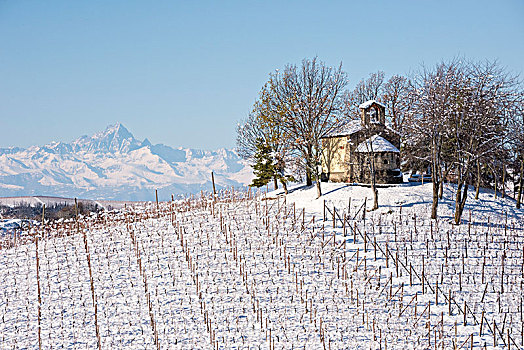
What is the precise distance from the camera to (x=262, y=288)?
12.9m

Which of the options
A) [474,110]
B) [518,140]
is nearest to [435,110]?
[474,110]

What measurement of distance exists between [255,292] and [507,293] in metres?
7.39

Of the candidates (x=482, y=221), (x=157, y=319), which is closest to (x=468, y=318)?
(x=157, y=319)

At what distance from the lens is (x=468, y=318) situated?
11352 mm

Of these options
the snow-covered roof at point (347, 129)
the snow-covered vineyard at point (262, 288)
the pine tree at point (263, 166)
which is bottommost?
the snow-covered vineyard at point (262, 288)

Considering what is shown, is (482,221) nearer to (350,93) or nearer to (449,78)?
(449,78)

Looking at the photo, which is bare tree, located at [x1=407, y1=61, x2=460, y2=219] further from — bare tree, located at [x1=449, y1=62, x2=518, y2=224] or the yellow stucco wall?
the yellow stucco wall

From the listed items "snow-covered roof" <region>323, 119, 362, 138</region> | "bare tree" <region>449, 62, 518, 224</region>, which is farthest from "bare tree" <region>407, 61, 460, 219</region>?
"snow-covered roof" <region>323, 119, 362, 138</region>

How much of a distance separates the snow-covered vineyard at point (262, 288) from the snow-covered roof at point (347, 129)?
14.1m

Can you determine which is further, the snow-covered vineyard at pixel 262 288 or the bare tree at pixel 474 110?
the bare tree at pixel 474 110

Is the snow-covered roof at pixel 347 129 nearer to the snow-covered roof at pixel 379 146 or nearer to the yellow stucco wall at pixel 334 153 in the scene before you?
the yellow stucco wall at pixel 334 153

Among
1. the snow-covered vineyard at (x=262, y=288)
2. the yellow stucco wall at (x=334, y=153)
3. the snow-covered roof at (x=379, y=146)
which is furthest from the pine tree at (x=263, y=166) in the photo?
the snow-covered vineyard at (x=262, y=288)

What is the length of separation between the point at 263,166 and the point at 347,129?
723cm

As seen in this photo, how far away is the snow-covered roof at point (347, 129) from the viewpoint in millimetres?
33906
